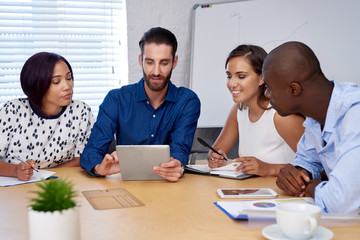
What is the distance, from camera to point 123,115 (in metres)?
2.29

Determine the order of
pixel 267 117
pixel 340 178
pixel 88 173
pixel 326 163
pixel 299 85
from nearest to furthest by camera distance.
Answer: pixel 340 178 < pixel 299 85 < pixel 326 163 < pixel 88 173 < pixel 267 117

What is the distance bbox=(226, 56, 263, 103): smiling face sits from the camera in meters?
2.29

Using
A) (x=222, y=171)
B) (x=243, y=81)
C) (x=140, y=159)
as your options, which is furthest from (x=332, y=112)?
(x=243, y=81)

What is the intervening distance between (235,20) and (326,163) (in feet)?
7.23

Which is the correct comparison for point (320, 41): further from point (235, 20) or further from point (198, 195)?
point (198, 195)

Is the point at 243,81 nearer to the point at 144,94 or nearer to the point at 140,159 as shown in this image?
the point at 144,94

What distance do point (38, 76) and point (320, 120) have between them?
1.46 meters

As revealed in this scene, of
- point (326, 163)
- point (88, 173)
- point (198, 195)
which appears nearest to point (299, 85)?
point (326, 163)

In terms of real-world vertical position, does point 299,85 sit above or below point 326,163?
above

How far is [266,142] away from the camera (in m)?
2.27

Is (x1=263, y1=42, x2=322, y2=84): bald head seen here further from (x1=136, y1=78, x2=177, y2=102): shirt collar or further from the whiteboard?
the whiteboard

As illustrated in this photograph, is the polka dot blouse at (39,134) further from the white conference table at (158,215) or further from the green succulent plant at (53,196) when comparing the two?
the green succulent plant at (53,196)

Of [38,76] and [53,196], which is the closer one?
[53,196]

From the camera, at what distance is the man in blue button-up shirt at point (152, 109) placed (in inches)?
85.9
